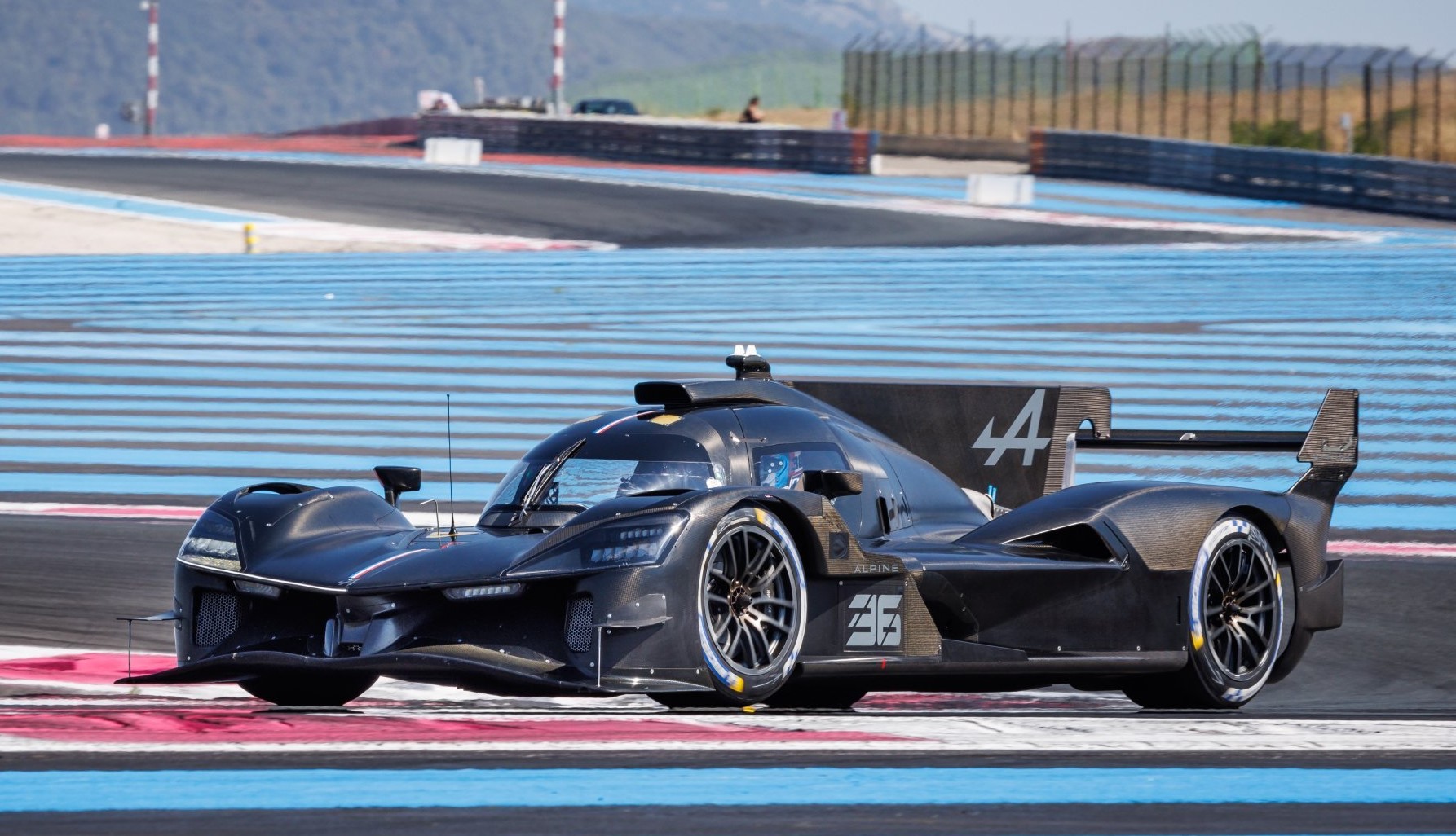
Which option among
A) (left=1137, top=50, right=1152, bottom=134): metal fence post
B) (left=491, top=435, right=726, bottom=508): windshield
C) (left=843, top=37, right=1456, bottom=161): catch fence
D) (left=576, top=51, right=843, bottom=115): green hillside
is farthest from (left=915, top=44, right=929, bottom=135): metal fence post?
(left=491, top=435, right=726, bottom=508): windshield

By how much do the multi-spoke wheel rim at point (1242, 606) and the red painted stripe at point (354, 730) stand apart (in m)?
2.29

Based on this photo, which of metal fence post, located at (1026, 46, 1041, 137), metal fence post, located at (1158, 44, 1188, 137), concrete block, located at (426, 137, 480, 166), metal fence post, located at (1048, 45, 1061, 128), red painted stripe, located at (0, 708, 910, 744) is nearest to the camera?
red painted stripe, located at (0, 708, 910, 744)

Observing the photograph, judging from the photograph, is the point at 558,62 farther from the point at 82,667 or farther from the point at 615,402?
the point at 82,667

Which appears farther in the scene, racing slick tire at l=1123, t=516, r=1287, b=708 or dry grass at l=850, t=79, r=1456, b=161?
dry grass at l=850, t=79, r=1456, b=161

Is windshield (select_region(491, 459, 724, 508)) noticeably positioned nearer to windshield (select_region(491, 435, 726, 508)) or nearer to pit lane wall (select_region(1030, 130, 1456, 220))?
windshield (select_region(491, 435, 726, 508))

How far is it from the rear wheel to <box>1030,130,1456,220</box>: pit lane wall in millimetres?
27120

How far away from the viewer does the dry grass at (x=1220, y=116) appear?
49.4 meters

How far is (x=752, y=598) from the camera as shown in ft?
23.0

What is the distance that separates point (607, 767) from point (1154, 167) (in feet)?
113

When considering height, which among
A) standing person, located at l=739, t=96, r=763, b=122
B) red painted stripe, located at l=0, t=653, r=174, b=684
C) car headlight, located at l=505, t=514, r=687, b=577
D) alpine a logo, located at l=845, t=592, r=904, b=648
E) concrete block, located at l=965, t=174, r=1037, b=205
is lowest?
red painted stripe, located at l=0, t=653, r=174, b=684

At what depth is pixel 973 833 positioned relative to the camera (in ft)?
16.2

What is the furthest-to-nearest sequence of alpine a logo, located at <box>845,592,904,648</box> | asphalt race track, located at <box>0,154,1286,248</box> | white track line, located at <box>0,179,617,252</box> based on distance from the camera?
asphalt race track, located at <box>0,154,1286,248</box> → white track line, located at <box>0,179,617,252</box> → alpine a logo, located at <box>845,592,904,648</box>

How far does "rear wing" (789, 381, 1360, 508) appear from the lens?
29.3 feet

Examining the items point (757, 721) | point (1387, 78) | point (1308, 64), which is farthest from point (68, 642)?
point (1308, 64)
